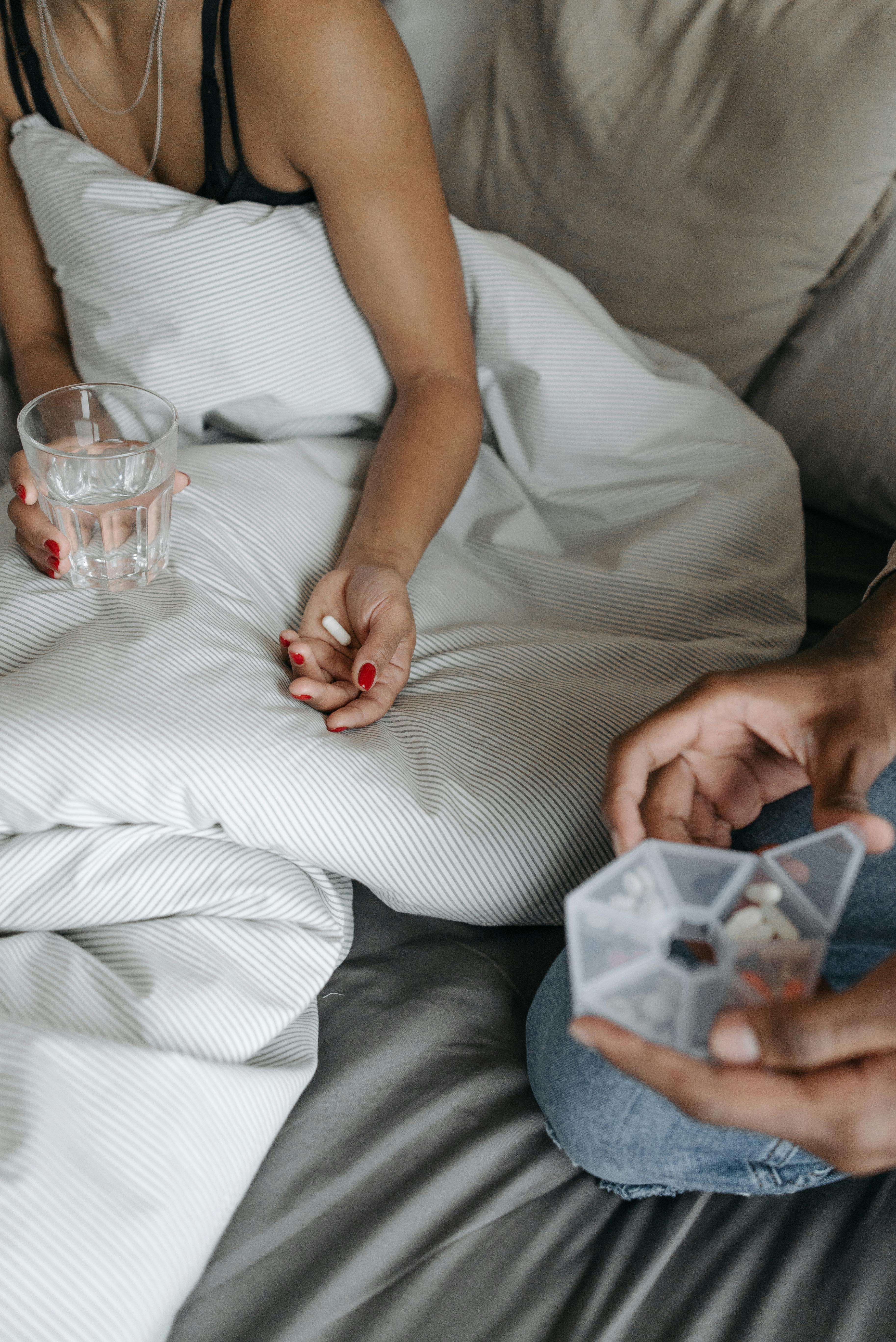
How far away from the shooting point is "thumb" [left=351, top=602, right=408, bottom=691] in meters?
0.80

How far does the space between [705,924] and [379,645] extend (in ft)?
1.22

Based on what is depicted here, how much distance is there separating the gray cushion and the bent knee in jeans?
76 cm

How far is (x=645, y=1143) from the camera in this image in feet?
2.15

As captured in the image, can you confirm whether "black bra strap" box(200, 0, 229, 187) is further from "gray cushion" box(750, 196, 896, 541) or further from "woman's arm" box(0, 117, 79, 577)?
"gray cushion" box(750, 196, 896, 541)

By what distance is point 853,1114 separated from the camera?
506 millimetres

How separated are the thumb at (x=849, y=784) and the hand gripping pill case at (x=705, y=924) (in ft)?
0.04

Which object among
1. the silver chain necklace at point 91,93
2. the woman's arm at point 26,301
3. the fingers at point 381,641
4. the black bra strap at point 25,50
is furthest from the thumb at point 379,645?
the black bra strap at point 25,50

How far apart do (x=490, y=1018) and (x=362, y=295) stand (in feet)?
2.34

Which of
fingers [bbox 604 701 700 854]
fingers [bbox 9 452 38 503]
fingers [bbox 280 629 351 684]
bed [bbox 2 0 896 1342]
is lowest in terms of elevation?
bed [bbox 2 0 896 1342]

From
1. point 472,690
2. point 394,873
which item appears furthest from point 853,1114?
point 472,690

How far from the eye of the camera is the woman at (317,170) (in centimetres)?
95

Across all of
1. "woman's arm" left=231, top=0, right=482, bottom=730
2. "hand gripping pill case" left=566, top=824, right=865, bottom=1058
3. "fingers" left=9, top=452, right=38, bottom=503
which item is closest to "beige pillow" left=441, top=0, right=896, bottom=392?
"woman's arm" left=231, top=0, right=482, bottom=730

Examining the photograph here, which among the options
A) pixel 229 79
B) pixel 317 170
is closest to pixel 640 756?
pixel 317 170

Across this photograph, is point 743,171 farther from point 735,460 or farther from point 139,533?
point 139,533
